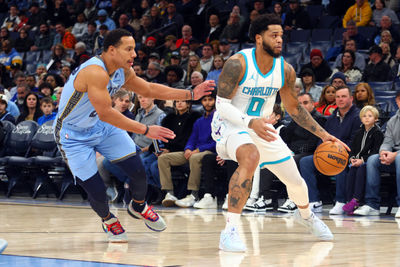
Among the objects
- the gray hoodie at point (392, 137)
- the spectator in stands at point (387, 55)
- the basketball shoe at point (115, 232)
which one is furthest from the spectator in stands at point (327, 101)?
the basketball shoe at point (115, 232)

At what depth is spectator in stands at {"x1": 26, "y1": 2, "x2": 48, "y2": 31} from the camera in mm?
18322

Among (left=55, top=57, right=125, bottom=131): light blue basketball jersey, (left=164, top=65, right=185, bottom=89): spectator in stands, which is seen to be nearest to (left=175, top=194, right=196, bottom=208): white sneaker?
(left=164, top=65, right=185, bottom=89): spectator in stands

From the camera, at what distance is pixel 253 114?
500cm

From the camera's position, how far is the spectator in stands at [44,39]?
1702 cm

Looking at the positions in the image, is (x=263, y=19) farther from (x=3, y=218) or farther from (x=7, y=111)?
(x=7, y=111)

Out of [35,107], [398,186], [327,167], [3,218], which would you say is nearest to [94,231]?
[3,218]

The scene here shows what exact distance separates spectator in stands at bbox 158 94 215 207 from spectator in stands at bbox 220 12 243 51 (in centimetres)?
449

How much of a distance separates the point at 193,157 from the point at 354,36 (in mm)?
4518

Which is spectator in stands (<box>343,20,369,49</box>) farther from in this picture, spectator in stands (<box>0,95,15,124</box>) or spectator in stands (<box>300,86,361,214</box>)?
spectator in stands (<box>0,95,15,124</box>)

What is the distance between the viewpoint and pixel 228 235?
456cm

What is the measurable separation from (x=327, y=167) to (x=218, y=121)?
1.11 meters

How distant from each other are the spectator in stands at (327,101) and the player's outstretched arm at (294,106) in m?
3.69

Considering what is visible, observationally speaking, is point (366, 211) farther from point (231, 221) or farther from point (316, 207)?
point (231, 221)

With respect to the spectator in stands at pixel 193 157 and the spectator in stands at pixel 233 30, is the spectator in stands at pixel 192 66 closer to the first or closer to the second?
the spectator in stands at pixel 233 30
